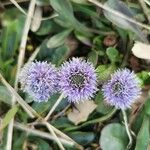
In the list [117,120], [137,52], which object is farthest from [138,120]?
[137,52]


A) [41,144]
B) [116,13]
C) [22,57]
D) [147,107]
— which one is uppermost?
[116,13]

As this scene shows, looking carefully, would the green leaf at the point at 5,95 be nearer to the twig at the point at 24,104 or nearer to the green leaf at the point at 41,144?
the twig at the point at 24,104

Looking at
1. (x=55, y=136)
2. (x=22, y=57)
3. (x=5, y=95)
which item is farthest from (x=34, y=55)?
(x=55, y=136)

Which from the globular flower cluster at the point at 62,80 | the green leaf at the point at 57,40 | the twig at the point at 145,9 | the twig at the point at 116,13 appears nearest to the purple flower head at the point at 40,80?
the globular flower cluster at the point at 62,80

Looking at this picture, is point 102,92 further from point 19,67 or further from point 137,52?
point 19,67

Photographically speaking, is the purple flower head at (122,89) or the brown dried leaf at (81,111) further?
the brown dried leaf at (81,111)

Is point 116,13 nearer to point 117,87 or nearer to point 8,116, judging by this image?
point 117,87

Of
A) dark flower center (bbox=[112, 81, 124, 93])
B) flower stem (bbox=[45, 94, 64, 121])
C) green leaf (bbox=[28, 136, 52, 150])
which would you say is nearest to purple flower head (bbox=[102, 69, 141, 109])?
dark flower center (bbox=[112, 81, 124, 93])
